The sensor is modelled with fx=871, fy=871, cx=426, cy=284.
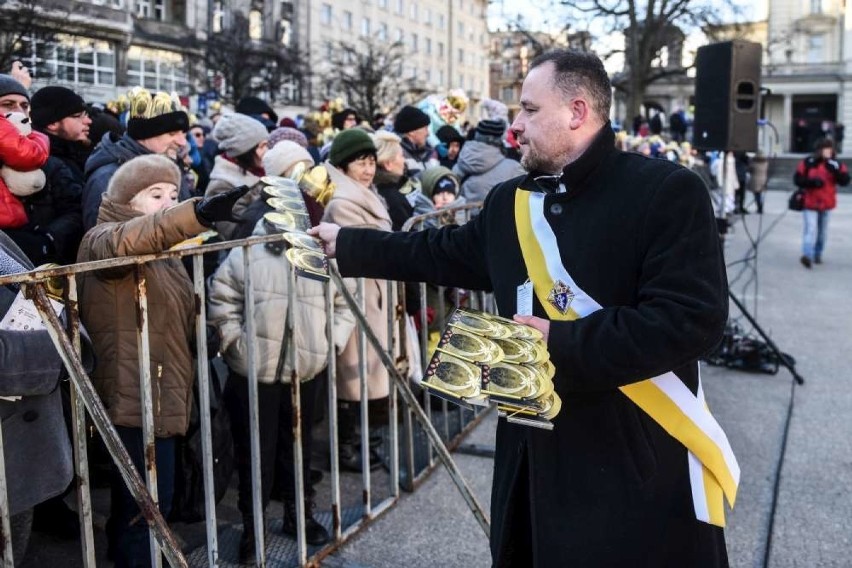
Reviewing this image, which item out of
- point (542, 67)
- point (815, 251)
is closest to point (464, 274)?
point (542, 67)

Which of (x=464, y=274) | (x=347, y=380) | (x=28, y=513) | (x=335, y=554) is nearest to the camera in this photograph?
(x=464, y=274)

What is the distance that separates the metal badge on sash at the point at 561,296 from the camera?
214cm

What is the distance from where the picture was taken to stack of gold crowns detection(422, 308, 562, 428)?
1.93 metres

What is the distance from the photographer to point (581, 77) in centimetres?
221

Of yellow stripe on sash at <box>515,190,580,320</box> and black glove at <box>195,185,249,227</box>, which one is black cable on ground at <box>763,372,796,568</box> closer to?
yellow stripe on sash at <box>515,190,580,320</box>

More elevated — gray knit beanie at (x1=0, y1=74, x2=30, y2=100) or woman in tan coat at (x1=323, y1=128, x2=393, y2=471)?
gray knit beanie at (x1=0, y1=74, x2=30, y2=100)

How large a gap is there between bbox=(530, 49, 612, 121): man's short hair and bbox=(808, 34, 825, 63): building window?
2841 inches

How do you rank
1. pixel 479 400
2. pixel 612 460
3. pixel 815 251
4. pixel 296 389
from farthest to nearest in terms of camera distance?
pixel 815 251, pixel 296 389, pixel 612 460, pixel 479 400

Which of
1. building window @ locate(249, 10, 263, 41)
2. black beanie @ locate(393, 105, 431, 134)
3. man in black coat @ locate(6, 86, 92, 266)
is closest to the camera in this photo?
man in black coat @ locate(6, 86, 92, 266)

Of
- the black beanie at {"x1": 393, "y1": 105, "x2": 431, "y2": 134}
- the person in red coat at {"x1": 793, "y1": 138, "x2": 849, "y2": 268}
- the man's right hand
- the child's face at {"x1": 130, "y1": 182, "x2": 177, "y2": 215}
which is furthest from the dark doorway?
the man's right hand

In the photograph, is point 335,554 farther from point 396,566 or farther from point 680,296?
point 680,296

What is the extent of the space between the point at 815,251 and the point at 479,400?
12199 millimetres

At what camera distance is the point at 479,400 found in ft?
6.42

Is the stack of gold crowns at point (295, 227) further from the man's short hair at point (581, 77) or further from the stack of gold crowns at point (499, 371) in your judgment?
the man's short hair at point (581, 77)
